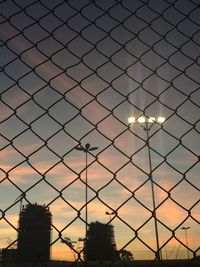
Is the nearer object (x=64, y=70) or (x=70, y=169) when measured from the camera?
(x=70, y=169)

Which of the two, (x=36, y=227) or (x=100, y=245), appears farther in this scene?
(x=100, y=245)

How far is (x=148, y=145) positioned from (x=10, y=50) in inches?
46.3

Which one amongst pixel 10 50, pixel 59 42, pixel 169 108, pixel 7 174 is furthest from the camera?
pixel 169 108

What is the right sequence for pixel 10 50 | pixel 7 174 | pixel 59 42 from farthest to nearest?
pixel 59 42 → pixel 10 50 → pixel 7 174

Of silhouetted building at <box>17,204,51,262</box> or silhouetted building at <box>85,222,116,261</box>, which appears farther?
silhouetted building at <box>85,222,116,261</box>

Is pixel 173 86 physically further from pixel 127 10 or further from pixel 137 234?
pixel 137 234

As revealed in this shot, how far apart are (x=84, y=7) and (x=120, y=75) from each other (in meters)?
0.58

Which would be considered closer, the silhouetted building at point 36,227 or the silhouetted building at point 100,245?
the silhouetted building at point 36,227

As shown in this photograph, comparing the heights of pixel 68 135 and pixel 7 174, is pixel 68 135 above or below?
above

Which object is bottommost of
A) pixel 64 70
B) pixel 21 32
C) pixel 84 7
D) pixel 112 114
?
pixel 112 114

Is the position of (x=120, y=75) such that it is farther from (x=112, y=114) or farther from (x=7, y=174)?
(x=7, y=174)

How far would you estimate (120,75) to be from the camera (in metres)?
2.76

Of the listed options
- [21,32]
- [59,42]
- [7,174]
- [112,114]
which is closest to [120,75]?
[112,114]

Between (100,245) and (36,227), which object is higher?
(100,245)
